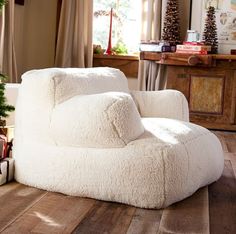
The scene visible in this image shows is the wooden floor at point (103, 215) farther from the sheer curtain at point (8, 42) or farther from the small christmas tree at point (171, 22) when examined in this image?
the small christmas tree at point (171, 22)

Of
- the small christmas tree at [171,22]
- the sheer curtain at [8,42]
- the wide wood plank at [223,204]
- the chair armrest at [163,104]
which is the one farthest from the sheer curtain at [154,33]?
the wide wood plank at [223,204]

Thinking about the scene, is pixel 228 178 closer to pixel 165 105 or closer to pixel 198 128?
pixel 198 128

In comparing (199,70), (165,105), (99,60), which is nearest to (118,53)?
(99,60)

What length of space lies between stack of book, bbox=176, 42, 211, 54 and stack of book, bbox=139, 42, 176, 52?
6.0 inches

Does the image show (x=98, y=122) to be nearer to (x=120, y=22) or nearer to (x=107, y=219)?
(x=107, y=219)

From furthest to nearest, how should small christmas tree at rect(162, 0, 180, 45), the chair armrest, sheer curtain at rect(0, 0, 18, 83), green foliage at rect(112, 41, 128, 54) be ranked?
green foliage at rect(112, 41, 128, 54)
small christmas tree at rect(162, 0, 180, 45)
sheer curtain at rect(0, 0, 18, 83)
the chair armrest

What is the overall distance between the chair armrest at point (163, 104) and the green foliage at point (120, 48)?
99.7 inches

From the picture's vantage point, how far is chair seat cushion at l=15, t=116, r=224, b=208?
6.47 feet

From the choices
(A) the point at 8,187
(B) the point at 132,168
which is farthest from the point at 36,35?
(B) the point at 132,168

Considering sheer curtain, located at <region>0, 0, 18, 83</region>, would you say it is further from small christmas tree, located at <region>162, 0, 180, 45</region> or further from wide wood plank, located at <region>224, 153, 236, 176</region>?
wide wood plank, located at <region>224, 153, 236, 176</region>

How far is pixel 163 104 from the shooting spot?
2.68 m

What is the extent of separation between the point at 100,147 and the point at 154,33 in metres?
2.96

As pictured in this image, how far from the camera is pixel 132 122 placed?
80.7 inches

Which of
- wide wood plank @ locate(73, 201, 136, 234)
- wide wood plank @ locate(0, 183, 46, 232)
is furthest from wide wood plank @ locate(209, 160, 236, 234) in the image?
wide wood plank @ locate(0, 183, 46, 232)
